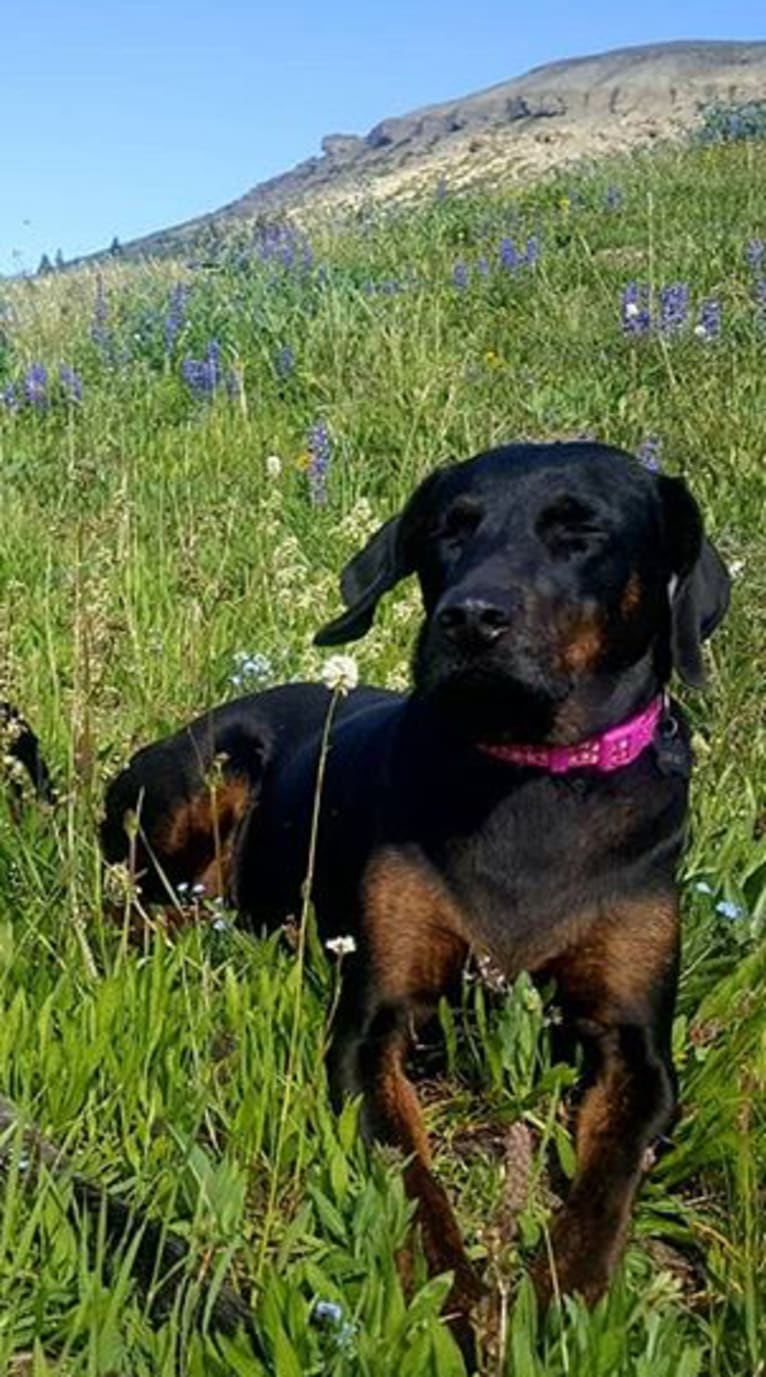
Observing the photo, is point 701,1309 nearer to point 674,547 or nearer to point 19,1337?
point 19,1337

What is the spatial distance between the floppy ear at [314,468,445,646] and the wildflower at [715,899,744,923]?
0.88 meters

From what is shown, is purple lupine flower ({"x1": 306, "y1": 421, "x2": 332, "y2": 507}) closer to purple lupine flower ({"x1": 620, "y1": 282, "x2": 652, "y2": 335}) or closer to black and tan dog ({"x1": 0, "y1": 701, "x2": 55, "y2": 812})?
purple lupine flower ({"x1": 620, "y1": 282, "x2": 652, "y2": 335})

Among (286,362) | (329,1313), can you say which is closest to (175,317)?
(286,362)

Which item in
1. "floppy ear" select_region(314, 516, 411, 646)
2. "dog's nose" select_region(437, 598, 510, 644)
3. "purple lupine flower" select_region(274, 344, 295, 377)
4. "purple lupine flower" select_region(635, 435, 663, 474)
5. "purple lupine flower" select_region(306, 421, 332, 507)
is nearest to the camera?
"dog's nose" select_region(437, 598, 510, 644)

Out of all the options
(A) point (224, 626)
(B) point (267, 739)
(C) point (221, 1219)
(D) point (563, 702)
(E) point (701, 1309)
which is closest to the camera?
(C) point (221, 1219)

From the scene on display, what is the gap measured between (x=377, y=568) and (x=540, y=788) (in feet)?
2.24

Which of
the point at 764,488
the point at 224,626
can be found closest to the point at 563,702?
the point at 224,626

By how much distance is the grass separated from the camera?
216 cm

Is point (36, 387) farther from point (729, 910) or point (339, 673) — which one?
point (339, 673)

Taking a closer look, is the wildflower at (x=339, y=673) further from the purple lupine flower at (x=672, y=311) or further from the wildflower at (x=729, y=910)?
the purple lupine flower at (x=672, y=311)

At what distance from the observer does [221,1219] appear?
2.35 metres

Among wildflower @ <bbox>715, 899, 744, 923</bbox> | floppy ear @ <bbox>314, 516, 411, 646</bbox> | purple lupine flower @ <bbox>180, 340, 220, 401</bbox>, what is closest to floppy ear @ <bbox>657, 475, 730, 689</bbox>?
wildflower @ <bbox>715, 899, 744, 923</bbox>

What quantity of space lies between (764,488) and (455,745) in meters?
2.98

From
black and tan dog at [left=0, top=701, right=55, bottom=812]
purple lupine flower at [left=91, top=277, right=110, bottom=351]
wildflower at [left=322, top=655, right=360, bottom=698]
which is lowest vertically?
black and tan dog at [left=0, top=701, right=55, bottom=812]
